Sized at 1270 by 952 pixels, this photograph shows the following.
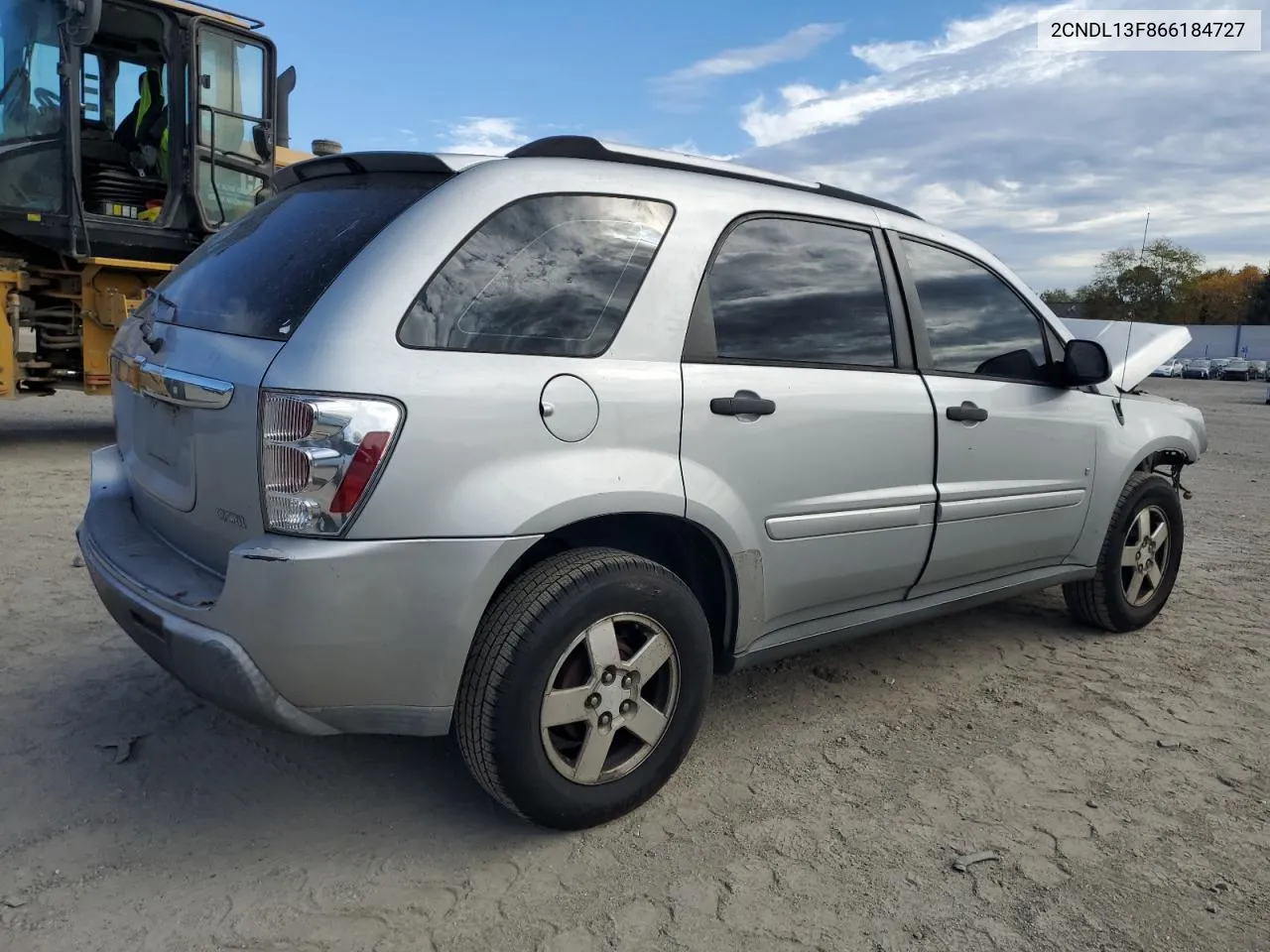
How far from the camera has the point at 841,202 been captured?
3557mm

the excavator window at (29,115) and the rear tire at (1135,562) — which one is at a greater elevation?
the excavator window at (29,115)

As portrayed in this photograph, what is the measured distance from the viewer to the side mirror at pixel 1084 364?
4.07 meters

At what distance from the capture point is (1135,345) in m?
4.81

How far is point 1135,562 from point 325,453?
3.91m

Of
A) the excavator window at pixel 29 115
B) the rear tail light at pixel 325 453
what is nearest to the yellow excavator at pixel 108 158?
the excavator window at pixel 29 115

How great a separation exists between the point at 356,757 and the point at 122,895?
866mm

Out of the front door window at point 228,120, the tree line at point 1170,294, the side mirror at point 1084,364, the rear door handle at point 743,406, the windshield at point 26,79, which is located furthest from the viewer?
the tree line at point 1170,294

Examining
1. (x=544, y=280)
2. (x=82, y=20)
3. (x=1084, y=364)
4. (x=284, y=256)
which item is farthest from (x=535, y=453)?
(x=82, y=20)

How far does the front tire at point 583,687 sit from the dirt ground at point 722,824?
0.18m

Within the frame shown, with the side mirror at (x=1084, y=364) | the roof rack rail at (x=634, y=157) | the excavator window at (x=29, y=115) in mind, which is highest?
the excavator window at (x=29, y=115)

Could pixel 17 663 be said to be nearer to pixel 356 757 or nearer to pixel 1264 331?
pixel 356 757

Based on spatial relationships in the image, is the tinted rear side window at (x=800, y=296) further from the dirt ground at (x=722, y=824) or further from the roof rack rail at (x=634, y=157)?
the dirt ground at (x=722, y=824)

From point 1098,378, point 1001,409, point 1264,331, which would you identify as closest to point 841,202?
point 1001,409

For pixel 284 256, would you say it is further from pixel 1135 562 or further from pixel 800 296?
pixel 1135 562
